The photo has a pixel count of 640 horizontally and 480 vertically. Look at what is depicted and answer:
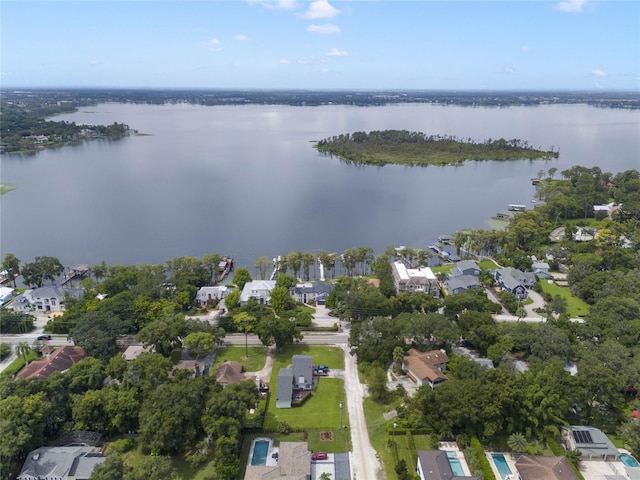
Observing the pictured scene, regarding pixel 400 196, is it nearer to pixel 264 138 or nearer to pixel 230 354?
pixel 230 354

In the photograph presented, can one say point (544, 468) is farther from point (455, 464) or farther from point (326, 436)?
point (326, 436)

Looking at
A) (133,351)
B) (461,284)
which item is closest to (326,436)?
(133,351)

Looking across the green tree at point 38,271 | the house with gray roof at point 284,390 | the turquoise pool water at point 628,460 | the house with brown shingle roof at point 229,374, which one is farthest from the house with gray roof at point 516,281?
the green tree at point 38,271

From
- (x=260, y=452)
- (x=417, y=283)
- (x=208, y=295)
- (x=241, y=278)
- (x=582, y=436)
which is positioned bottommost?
(x=260, y=452)

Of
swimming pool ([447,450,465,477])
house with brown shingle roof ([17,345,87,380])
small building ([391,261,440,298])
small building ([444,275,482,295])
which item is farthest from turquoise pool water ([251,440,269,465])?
small building ([444,275,482,295])

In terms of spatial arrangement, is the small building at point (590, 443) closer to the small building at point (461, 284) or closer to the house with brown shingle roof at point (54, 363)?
the small building at point (461, 284)

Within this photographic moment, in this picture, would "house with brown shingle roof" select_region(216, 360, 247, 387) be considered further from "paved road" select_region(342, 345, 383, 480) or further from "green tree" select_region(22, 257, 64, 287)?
"green tree" select_region(22, 257, 64, 287)

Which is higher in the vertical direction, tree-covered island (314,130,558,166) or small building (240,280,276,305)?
tree-covered island (314,130,558,166)
